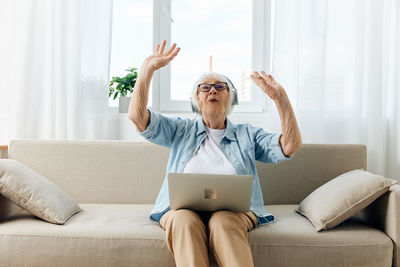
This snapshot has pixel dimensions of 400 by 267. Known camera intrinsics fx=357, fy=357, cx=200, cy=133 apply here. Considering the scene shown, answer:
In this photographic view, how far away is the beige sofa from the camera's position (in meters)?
1.48

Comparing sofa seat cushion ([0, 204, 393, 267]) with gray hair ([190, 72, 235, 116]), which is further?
gray hair ([190, 72, 235, 116])

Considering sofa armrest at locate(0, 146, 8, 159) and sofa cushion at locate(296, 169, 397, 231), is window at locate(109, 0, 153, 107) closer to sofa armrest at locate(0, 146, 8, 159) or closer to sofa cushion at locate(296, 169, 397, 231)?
sofa armrest at locate(0, 146, 8, 159)

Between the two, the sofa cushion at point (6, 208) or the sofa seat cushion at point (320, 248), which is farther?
the sofa cushion at point (6, 208)

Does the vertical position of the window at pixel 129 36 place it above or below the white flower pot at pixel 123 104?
above

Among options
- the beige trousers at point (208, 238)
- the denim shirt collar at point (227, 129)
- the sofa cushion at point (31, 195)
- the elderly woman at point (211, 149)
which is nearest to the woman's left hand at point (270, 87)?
the elderly woman at point (211, 149)

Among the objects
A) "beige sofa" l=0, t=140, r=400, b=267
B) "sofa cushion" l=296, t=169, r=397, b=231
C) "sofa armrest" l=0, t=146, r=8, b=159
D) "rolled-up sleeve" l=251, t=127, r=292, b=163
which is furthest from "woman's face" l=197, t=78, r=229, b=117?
Answer: "sofa armrest" l=0, t=146, r=8, b=159

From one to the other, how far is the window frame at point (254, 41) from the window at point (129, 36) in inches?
2.4

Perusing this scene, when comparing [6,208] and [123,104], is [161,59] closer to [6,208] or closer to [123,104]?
[6,208]

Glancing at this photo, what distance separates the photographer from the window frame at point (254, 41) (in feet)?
8.96

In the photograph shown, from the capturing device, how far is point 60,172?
2.09m

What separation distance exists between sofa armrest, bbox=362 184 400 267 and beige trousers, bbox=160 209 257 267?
62cm

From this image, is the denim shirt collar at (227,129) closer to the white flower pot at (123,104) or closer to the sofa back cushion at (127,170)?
the sofa back cushion at (127,170)

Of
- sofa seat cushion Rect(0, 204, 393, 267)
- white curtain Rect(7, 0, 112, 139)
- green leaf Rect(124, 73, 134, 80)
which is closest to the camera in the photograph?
sofa seat cushion Rect(0, 204, 393, 267)

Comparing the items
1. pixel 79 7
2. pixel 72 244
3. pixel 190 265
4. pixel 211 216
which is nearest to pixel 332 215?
pixel 211 216
